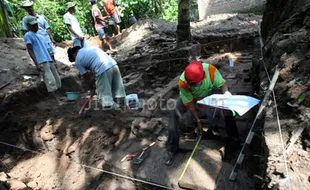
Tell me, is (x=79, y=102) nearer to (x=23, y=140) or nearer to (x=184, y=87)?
(x=23, y=140)

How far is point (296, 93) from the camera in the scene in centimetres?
232

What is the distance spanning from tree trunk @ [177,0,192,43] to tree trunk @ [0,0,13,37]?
5291 millimetres

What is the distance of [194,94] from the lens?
10.5ft

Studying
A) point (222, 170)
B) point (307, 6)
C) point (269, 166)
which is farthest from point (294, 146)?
point (307, 6)

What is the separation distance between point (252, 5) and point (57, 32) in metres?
8.76

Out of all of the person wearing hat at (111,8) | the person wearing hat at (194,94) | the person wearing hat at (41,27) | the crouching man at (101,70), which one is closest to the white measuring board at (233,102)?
the person wearing hat at (194,94)

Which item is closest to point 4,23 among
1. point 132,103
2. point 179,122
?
point 132,103

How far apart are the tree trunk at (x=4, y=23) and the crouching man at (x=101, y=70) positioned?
4.52 m

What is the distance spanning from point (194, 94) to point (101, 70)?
186 centimetres

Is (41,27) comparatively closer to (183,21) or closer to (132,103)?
(132,103)

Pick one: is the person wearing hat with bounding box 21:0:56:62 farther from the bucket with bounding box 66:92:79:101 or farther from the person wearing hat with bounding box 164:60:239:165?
the person wearing hat with bounding box 164:60:239:165

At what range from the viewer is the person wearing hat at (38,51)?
15.9 ft

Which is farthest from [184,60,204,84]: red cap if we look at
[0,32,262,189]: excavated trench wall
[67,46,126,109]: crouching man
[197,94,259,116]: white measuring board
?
[67,46,126,109]: crouching man

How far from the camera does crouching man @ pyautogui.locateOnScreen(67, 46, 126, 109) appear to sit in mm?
4285
